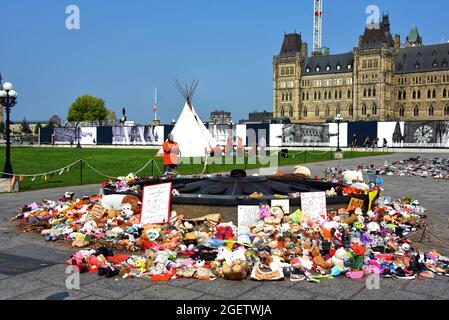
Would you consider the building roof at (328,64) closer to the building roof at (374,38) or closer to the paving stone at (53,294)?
the building roof at (374,38)

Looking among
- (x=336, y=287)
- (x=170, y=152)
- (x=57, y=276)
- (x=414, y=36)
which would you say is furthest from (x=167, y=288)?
(x=414, y=36)

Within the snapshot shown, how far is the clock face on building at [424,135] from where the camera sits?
154ft

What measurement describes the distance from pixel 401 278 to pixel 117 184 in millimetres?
7196

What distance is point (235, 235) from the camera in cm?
712

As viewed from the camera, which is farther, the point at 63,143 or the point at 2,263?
the point at 63,143

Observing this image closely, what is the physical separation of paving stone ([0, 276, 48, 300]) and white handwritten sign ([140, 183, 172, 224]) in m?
2.92

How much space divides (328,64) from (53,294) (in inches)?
5014

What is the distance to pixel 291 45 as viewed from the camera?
433 feet

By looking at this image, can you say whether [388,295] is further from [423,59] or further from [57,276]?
[423,59]

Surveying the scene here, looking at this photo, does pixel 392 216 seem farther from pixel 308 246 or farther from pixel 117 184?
pixel 117 184

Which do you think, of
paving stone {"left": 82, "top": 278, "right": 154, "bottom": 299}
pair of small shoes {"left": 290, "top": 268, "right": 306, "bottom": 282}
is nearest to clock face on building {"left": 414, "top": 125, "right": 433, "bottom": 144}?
pair of small shoes {"left": 290, "top": 268, "right": 306, "bottom": 282}

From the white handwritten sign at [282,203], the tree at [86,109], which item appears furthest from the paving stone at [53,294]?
the tree at [86,109]

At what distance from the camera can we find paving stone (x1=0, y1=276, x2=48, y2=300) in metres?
4.78
